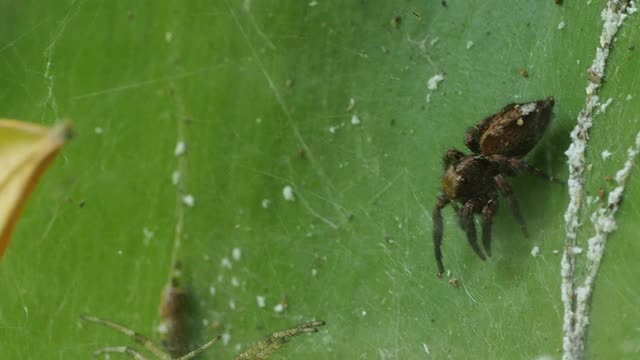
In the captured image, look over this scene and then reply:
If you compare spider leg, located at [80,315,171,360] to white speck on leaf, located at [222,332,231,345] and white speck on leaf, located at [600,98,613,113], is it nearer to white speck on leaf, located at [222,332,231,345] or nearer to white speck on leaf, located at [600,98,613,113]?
white speck on leaf, located at [222,332,231,345]

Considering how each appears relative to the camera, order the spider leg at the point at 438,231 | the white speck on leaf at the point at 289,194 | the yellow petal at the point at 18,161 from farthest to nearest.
A: the white speck on leaf at the point at 289,194 → the spider leg at the point at 438,231 → the yellow petal at the point at 18,161

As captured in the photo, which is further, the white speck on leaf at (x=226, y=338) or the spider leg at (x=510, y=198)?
the white speck on leaf at (x=226, y=338)

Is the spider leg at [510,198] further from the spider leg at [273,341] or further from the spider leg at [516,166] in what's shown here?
the spider leg at [273,341]

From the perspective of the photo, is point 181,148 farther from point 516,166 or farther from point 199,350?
point 516,166

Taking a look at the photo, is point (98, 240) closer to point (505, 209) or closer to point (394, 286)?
point (394, 286)

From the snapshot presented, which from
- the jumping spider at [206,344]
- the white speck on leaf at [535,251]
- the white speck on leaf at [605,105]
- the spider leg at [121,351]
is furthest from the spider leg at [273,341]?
the white speck on leaf at [605,105]

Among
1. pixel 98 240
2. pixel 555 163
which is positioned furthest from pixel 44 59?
pixel 555 163

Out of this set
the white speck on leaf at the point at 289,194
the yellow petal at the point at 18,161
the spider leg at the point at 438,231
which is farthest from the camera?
the white speck on leaf at the point at 289,194
